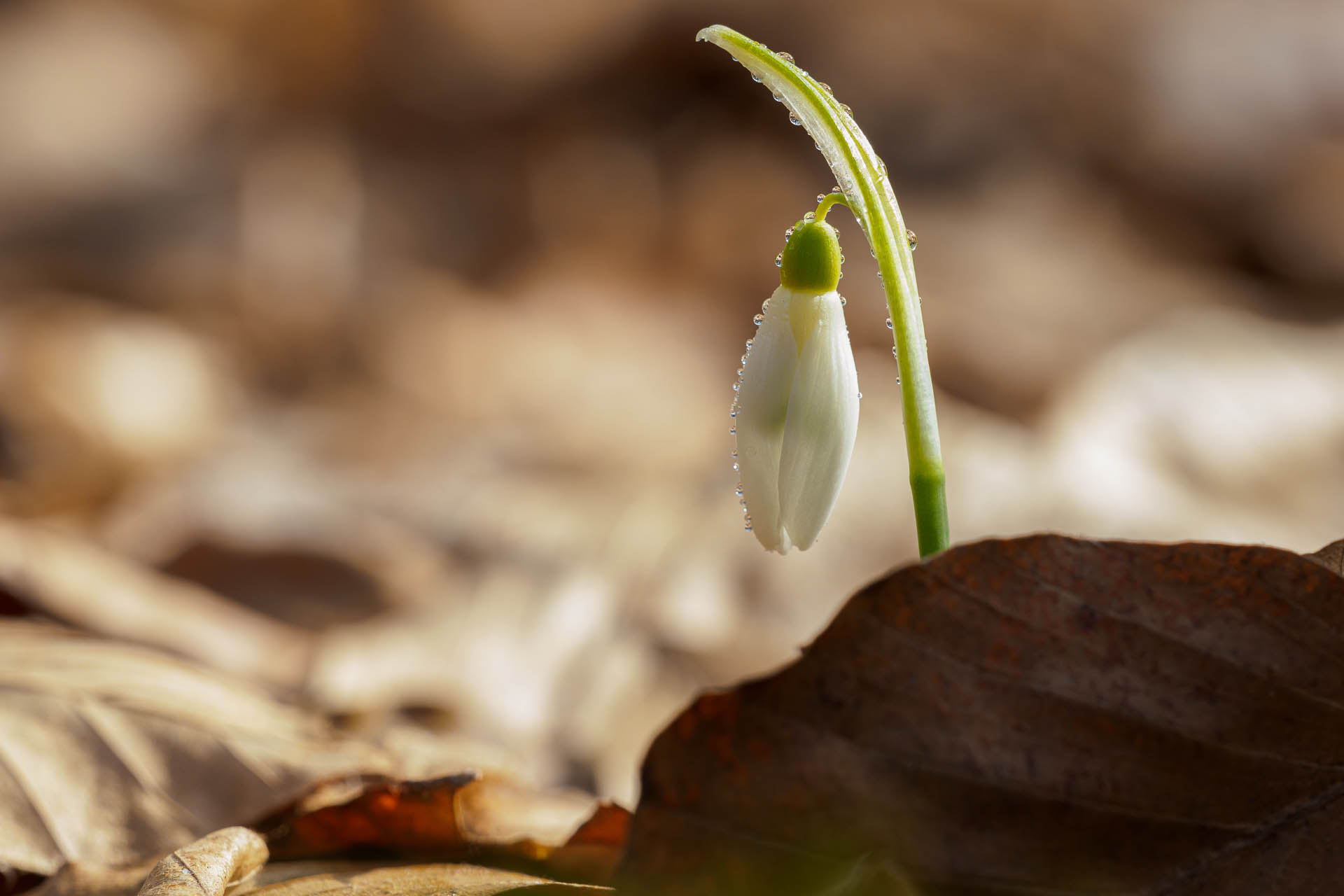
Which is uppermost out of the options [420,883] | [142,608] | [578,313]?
[578,313]

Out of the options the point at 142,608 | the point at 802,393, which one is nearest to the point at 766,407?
the point at 802,393

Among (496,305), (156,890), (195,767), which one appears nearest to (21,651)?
→ (195,767)

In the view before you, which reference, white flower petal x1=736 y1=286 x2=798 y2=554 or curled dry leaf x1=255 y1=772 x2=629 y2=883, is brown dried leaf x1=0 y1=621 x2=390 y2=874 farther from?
white flower petal x1=736 y1=286 x2=798 y2=554

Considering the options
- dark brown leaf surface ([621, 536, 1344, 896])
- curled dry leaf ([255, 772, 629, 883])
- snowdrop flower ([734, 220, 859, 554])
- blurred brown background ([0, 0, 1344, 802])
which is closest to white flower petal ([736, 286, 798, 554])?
snowdrop flower ([734, 220, 859, 554])

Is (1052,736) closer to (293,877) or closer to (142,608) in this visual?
(293,877)

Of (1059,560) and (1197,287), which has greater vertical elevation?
(1197,287)

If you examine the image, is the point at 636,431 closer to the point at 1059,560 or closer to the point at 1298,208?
the point at 1059,560
